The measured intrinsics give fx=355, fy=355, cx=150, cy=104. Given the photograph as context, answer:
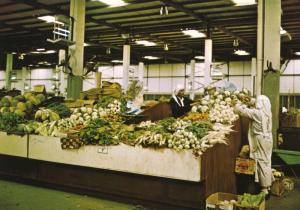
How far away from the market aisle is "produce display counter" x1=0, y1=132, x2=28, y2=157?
0.73m

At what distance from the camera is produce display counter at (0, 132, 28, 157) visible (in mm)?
6919

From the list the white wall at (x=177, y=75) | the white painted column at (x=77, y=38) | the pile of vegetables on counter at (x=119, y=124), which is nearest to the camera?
the pile of vegetables on counter at (x=119, y=124)

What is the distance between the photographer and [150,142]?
539 cm

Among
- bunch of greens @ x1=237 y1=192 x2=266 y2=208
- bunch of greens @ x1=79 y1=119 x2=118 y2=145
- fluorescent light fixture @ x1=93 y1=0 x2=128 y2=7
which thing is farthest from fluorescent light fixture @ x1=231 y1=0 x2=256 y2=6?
bunch of greens @ x1=237 y1=192 x2=266 y2=208

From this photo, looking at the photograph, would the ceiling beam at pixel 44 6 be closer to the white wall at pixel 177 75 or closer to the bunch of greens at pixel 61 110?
the bunch of greens at pixel 61 110

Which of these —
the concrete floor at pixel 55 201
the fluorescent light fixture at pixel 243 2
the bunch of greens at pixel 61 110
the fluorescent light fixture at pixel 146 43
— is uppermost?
the fluorescent light fixture at pixel 146 43

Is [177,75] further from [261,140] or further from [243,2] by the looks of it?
[261,140]

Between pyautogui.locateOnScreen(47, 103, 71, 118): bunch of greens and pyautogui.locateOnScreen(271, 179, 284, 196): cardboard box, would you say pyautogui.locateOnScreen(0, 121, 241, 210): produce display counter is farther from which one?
pyautogui.locateOnScreen(271, 179, 284, 196): cardboard box

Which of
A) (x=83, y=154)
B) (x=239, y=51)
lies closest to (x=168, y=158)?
(x=83, y=154)

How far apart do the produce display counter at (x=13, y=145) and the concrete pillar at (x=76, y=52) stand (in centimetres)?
360

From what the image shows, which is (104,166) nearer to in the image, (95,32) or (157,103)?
(157,103)

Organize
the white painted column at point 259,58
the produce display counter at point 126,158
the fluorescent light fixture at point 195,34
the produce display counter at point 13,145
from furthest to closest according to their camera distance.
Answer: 1. the fluorescent light fixture at point 195,34
2. the white painted column at point 259,58
3. the produce display counter at point 13,145
4. the produce display counter at point 126,158

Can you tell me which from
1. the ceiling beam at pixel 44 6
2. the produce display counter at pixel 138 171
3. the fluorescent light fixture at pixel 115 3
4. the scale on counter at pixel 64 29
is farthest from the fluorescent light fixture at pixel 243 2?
the produce display counter at pixel 138 171

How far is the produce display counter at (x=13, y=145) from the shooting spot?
6919 millimetres
